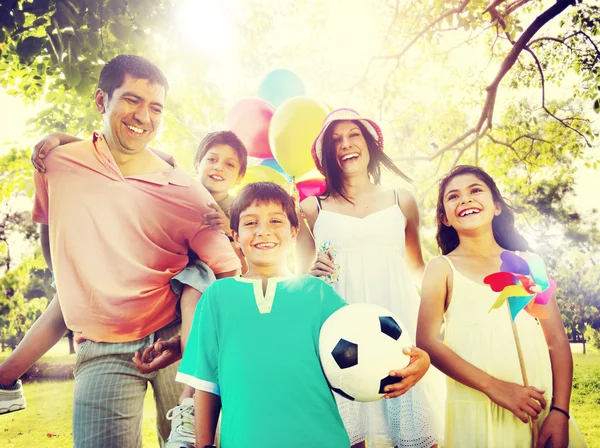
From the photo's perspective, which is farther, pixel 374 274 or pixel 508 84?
pixel 508 84

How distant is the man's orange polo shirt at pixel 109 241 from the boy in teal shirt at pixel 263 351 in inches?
23.0

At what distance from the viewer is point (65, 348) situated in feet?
55.3

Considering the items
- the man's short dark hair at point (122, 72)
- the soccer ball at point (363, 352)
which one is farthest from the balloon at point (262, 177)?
the soccer ball at point (363, 352)

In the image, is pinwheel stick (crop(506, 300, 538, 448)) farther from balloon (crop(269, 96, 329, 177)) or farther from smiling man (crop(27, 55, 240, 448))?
balloon (crop(269, 96, 329, 177))

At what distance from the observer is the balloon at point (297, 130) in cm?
292

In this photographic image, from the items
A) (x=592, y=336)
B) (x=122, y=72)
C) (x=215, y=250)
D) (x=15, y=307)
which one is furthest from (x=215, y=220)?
(x=15, y=307)

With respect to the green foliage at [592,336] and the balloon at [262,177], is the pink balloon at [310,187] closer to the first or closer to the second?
the balloon at [262,177]

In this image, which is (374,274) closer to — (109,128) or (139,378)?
(139,378)

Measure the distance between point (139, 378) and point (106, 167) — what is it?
39.1 inches

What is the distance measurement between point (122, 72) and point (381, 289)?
5.23ft

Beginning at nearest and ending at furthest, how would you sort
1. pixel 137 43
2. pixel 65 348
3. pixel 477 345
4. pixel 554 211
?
1. pixel 477 345
2. pixel 137 43
3. pixel 554 211
4. pixel 65 348

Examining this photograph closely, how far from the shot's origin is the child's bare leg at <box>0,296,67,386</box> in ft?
8.11

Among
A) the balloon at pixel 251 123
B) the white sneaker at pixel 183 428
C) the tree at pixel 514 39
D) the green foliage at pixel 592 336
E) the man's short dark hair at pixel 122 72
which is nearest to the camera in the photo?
the white sneaker at pixel 183 428

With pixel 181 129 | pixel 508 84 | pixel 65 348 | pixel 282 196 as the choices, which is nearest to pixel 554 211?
pixel 508 84
